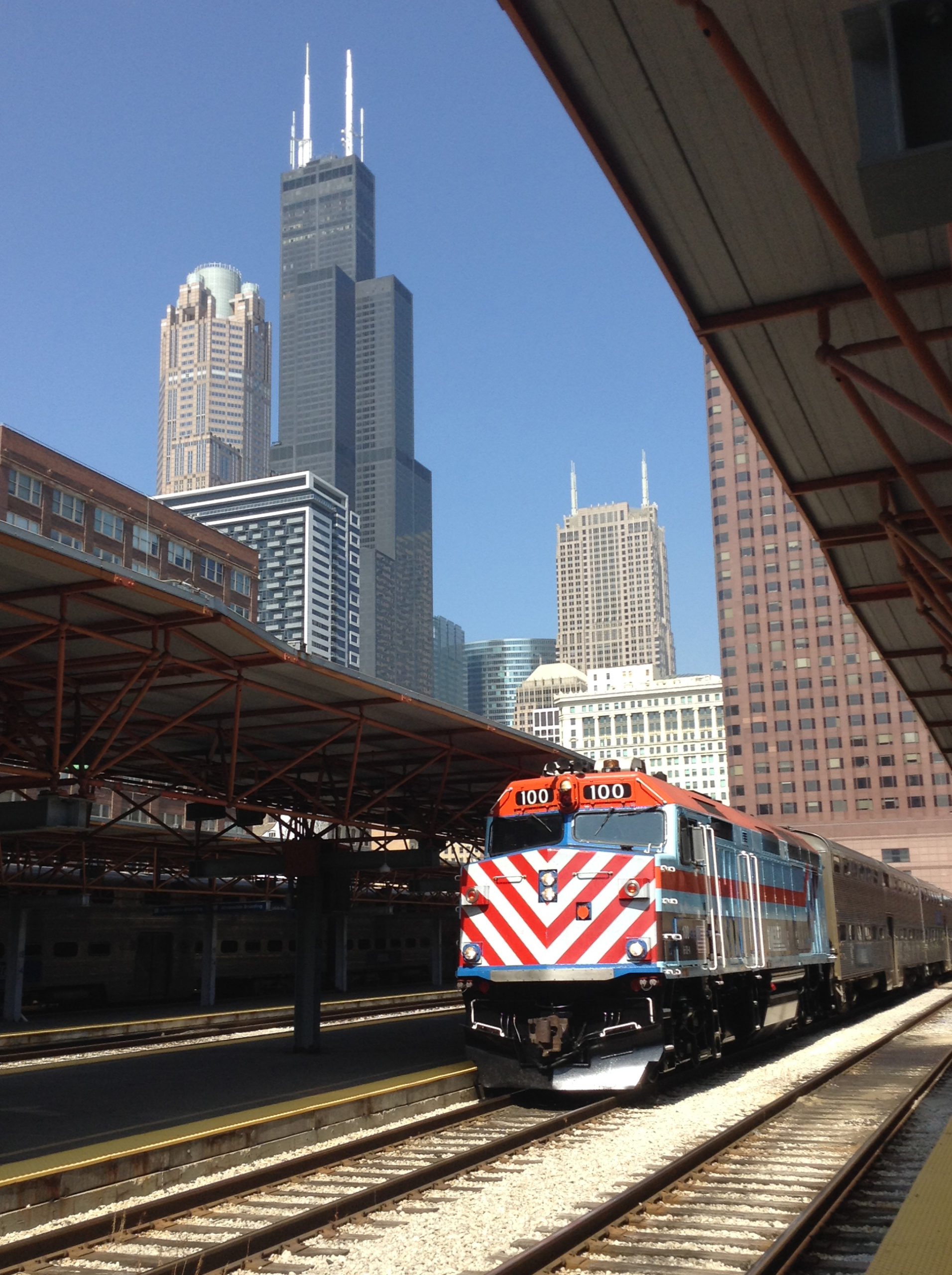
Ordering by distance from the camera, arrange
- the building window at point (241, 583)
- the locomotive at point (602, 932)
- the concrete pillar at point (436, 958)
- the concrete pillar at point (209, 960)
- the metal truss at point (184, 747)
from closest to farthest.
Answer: the locomotive at point (602, 932)
the metal truss at point (184, 747)
the concrete pillar at point (209, 960)
the concrete pillar at point (436, 958)
the building window at point (241, 583)

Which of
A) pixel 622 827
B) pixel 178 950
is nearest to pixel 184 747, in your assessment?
pixel 622 827

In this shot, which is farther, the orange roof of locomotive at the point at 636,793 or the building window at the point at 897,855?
the building window at the point at 897,855

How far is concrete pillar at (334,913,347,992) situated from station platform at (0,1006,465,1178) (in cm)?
1607

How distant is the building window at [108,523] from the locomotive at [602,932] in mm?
81287

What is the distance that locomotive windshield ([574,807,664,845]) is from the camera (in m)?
14.2

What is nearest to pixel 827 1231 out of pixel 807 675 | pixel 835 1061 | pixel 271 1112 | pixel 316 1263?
pixel 316 1263

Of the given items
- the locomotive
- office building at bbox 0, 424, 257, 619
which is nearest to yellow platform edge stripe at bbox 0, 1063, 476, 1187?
the locomotive

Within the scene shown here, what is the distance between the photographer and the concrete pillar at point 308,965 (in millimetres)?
18344

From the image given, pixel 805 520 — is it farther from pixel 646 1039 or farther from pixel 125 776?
pixel 125 776

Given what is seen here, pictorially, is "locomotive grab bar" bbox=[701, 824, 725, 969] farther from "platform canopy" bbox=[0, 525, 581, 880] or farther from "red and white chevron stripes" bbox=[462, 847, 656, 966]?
"platform canopy" bbox=[0, 525, 581, 880]

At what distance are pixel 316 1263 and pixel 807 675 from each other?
5008 inches

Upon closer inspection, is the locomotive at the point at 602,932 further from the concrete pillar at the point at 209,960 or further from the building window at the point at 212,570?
the building window at the point at 212,570

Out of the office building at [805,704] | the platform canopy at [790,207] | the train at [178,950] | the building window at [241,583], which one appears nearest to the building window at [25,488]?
the building window at [241,583]

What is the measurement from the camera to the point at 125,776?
22.1 metres
